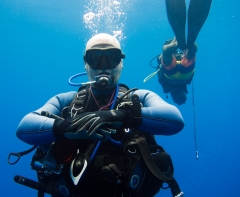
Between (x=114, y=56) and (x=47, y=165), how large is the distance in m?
1.65

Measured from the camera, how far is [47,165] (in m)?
2.36

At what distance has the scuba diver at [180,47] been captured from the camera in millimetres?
6254

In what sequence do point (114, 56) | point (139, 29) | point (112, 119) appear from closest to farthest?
point (112, 119)
point (114, 56)
point (139, 29)


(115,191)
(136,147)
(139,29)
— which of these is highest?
(139,29)

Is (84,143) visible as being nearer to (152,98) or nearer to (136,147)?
(136,147)

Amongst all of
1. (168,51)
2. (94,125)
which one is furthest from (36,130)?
(168,51)

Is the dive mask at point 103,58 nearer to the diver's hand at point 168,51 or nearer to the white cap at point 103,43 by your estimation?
the white cap at point 103,43

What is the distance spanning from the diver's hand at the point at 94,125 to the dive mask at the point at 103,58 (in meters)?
1.05

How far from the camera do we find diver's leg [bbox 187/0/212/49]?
19.9ft

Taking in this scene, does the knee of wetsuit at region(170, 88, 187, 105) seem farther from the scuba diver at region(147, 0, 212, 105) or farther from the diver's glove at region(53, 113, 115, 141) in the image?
the diver's glove at region(53, 113, 115, 141)

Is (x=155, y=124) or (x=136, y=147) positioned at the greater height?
(x=155, y=124)

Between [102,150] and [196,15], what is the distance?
522cm

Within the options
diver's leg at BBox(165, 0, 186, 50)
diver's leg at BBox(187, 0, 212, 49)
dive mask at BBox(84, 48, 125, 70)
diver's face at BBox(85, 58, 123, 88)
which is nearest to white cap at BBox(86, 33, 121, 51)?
dive mask at BBox(84, 48, 125, 70)

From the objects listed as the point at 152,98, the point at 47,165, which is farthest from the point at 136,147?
the point at 47,165
